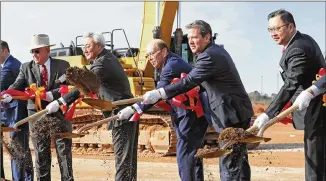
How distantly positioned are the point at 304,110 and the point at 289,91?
22 cm

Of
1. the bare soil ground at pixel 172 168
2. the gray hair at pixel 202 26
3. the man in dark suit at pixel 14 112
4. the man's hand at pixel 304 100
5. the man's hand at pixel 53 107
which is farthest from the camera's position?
the bare soil ground at pixel 172 168

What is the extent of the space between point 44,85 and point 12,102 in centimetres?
89

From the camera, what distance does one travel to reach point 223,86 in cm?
615

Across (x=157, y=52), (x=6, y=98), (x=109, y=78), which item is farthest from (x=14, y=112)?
(x=157, y=52)

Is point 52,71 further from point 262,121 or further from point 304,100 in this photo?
point 304,100

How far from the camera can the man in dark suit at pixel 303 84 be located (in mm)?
5543

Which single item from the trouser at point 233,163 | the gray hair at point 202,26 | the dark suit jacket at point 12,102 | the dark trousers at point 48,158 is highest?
the gray hair at point 202,26

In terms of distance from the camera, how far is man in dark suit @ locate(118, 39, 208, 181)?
6.95m

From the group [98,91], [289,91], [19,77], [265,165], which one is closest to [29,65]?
[19,77]

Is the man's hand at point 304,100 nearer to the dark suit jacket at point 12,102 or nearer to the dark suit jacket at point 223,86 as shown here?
the dark suit jacket at point 223,86

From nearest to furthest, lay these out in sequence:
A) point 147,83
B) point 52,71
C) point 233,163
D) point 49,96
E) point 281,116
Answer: point 281,116 → point 233,163 → point 49,96 → point 52,71 → point 147,83

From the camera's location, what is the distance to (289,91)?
562 centimetres

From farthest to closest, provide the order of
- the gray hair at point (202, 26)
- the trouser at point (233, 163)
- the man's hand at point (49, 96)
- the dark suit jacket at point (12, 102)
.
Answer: the dark suit jacket at point (12, 102), the man's hand at point (49, 96), the gray hair at point (202, 26), the trouser at point (233, 163)

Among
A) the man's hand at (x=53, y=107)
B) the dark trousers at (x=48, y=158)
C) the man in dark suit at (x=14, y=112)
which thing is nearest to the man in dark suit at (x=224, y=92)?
the man's hand at (x=53, y=107)
